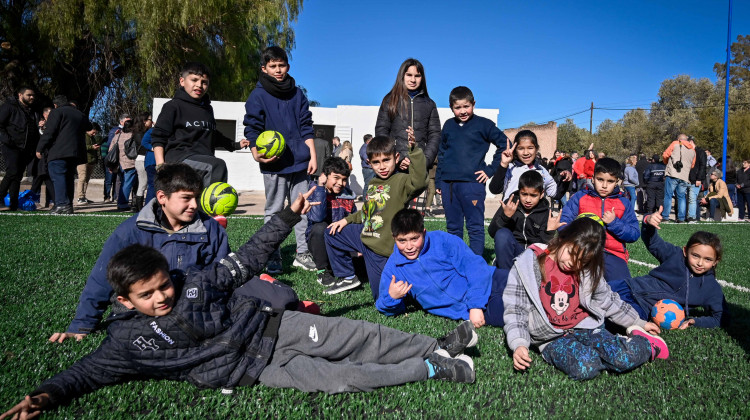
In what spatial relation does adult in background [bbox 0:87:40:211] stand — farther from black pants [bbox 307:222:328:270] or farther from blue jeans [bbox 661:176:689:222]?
blue jeans [bbox 661:176:689:222]

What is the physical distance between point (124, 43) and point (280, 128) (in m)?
18.3

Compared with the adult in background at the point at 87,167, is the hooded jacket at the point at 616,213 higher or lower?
lower

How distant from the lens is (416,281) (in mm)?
3986

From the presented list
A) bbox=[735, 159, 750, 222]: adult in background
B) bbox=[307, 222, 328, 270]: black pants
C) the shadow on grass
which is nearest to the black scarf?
bbox=[307, 222, 328, 270]: black pants

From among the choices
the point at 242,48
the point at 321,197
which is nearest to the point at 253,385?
the point at 321,197

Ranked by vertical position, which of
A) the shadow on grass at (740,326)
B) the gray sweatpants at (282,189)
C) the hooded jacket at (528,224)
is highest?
the gray sweatpants at (282,189)

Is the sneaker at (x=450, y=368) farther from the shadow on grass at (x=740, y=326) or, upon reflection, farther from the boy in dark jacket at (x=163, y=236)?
the shadow on grass at (x=740, y=326)

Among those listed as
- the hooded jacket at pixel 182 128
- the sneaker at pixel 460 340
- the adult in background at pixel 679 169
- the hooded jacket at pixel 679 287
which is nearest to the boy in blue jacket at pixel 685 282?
the hooded jacket at pixel 679 287

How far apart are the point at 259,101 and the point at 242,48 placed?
18499mm

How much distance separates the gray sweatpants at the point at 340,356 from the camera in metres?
2.76

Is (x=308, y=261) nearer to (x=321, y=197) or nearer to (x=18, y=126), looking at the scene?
(x=321, y=197)

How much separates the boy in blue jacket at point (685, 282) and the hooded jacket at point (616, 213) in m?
0.16

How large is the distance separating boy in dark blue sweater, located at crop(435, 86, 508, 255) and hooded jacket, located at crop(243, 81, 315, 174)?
1.62m

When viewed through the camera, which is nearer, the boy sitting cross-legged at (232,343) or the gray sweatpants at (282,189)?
the boy sitting cross-legged at (232,343)
